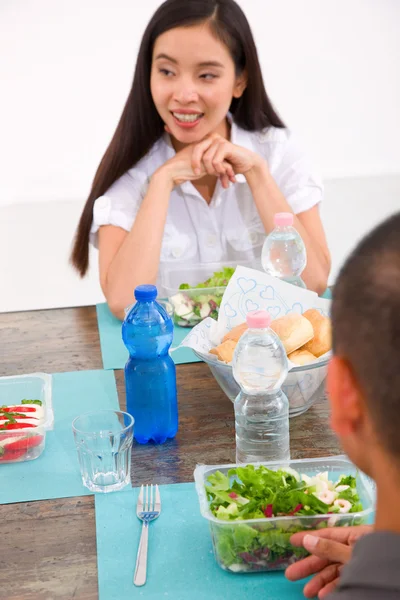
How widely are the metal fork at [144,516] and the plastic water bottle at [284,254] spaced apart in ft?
2.54

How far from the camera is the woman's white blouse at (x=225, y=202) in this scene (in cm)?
221

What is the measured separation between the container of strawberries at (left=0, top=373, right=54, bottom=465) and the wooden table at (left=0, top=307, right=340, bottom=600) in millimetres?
134

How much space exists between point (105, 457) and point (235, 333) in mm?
317

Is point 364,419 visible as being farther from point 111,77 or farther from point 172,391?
point 111,77

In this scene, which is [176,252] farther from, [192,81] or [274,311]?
[274,311]

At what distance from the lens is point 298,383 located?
135 cm

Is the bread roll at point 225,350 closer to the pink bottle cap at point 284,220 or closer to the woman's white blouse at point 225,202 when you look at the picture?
the pink bottle cap at point 284,220

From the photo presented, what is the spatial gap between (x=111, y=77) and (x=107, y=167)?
12.3 feet

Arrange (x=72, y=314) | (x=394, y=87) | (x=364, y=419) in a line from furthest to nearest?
(x=394, y=87)
(x=72, y=314)
(x=364, y=419)

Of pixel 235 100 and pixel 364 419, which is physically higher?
pixel 235 100

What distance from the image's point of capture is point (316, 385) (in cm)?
137

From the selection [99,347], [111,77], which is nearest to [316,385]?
[99,347]

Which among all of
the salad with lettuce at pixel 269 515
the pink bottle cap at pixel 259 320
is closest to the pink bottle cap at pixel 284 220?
the pink bottle cap at pixel 259 320

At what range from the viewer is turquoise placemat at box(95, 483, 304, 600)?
98 cm
